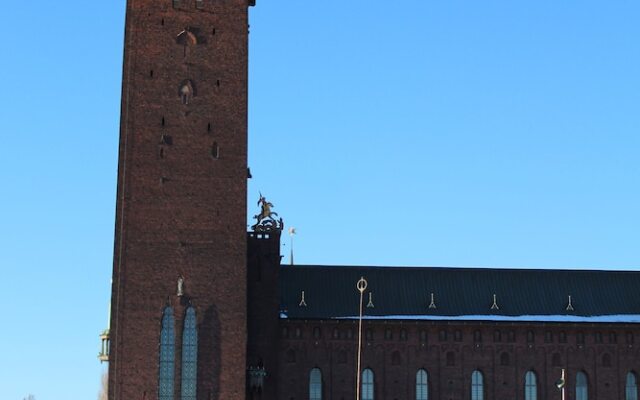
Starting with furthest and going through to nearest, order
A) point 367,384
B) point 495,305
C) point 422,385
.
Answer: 1. point 495,305
2. point 422,385
3. point 367,384

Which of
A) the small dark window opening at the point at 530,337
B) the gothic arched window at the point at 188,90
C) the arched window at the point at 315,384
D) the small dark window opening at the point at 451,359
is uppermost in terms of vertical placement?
the gothic arched window at the point at 188,90

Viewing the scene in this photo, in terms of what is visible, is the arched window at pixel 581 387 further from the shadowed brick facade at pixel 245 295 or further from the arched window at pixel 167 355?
the arched window at pixel 167 355

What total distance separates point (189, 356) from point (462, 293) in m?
17.7

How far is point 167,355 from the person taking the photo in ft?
214

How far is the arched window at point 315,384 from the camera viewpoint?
72.6 m

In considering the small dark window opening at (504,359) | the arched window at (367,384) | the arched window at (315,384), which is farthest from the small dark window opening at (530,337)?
the arched window at (315,384)

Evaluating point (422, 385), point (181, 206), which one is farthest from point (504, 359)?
point (181, 206)

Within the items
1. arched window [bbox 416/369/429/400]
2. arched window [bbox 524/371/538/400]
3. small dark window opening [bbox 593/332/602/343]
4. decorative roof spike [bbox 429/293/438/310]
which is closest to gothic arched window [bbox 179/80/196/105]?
decorative roof spike [bbox 429/293/438/310]

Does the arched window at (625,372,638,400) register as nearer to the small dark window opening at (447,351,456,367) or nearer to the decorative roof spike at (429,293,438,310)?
the small dark window opening at (447,351,456,367)

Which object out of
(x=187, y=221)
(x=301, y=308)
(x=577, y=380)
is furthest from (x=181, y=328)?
(x=577, y=380)

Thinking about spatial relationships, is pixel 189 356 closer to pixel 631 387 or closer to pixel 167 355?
pixel 167 355

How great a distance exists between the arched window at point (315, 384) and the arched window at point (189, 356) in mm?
9174

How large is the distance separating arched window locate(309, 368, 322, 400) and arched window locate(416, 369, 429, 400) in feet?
17.4

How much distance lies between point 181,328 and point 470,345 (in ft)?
55.5
